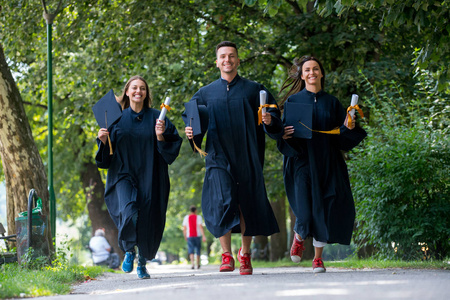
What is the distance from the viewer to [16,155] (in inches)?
438

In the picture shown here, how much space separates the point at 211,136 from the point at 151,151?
0.87m

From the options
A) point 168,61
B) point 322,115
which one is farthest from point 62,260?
point 168,61

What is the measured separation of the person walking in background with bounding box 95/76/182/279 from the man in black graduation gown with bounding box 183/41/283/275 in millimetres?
585

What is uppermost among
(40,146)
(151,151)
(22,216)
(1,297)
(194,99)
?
(40,146)

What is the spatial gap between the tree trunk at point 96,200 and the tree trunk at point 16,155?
11777 millimetres

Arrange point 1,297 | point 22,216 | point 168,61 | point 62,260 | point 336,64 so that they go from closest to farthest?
point 1,297 → point 22,216 → point 62,260 → point 336,64 → point 168,61

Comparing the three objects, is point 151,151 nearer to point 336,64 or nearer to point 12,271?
point 12,271

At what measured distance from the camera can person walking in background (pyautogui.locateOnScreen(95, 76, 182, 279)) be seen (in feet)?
28.0

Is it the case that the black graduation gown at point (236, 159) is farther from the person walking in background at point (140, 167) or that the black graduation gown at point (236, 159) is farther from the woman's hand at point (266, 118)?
the person walking in background at point (140, 167)

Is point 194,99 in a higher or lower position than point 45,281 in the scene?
higher

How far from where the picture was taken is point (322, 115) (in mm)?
8500

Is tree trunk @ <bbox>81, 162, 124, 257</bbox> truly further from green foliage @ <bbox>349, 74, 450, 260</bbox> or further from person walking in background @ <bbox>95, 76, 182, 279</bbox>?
person walking in background @ <bbox>95, 76, 182, 279</bbox>

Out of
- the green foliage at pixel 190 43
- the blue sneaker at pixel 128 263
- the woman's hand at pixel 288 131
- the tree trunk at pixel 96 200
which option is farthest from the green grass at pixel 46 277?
the tree trunk at pixel 96 200

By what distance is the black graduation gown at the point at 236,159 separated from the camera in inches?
317
